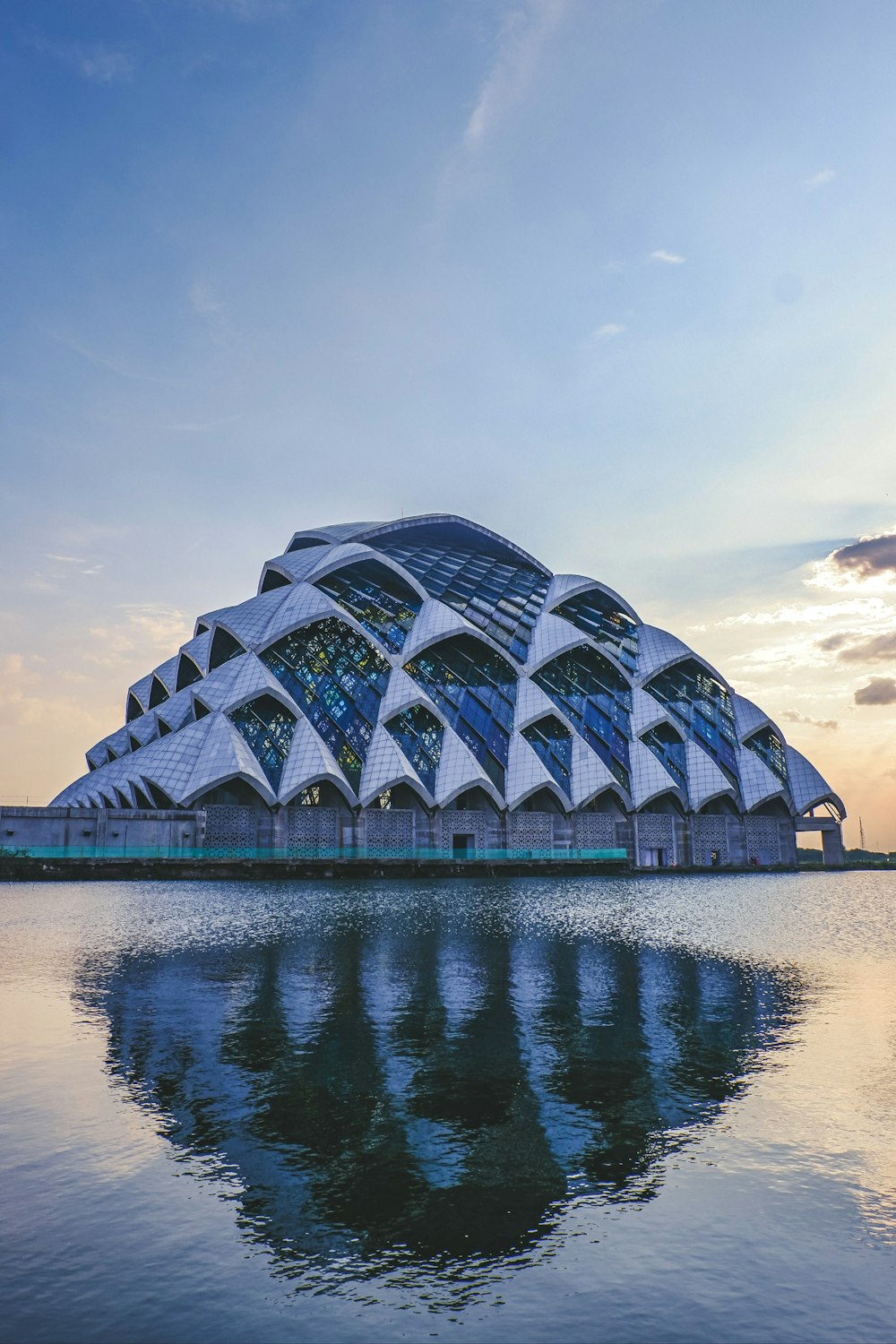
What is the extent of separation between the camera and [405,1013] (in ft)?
44.4

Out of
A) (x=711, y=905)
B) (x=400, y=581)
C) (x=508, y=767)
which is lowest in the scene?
(x=711, y=905)

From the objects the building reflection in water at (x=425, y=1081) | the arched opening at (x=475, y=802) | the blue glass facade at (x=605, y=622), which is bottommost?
the building reflection in water at (x=425, y=1081)

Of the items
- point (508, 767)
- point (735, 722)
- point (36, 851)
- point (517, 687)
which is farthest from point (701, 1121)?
point (735, 722)

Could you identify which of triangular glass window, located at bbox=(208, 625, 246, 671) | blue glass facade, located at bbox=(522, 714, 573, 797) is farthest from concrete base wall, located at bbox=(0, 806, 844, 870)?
triangular glass window, located at bbox=(208, 625, 246, 671)

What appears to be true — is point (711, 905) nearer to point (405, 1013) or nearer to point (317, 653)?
point (405, 1013)

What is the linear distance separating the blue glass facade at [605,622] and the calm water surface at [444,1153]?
63.2 m

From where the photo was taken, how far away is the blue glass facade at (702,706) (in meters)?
77.8

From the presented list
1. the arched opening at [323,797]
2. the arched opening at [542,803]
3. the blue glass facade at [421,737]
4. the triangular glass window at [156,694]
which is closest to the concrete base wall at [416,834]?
the arched opening at [323,797]

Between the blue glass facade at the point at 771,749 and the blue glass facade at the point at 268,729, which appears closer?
the blue glass facade at the point at 268,729

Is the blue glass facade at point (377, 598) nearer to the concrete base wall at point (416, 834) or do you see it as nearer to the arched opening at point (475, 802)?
the arched opening at point (475, 802)

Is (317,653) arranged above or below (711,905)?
above

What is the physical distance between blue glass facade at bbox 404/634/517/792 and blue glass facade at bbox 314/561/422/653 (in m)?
2.72

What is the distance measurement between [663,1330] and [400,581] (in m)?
71.9

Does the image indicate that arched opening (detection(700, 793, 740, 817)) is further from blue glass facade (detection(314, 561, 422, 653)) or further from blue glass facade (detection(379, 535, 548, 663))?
blue glass facade (detection(314, 561, 422, 653))
